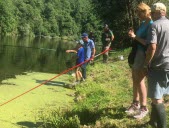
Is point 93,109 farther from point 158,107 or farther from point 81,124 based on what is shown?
point 158,107

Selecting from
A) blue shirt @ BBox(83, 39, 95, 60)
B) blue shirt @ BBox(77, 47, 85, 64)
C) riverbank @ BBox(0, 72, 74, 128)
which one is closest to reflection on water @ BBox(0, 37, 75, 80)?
riverbank @ BBox(0, 72, 74, 128)

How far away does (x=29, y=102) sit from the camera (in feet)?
32.0

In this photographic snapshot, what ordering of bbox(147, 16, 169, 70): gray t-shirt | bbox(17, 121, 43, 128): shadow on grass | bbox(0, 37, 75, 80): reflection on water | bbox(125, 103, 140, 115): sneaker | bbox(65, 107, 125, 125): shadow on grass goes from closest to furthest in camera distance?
bbox(147, 16, 169, 70): gray t-shirt, bbox(125, 103, 140, 115): sneaker, bbox(65, 107, 125, 125): shadow on grass, bbox(17, 121, 43, 128): shadow on grass, bbox(0, 37, 75, 80): reflection on water

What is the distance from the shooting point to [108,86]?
11.5m

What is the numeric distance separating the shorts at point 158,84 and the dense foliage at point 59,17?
2257cm

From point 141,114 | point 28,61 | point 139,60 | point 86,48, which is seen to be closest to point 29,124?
point 141,114

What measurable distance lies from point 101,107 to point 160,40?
307 centimetres

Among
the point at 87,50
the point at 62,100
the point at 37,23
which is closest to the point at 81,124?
the point at 62,100

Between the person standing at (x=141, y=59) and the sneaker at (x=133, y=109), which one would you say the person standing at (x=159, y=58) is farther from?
the sneaker at (x=133, y=109)

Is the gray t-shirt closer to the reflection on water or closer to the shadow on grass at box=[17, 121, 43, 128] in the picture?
the shadow on grass at box=[17, 121, 43, 128]

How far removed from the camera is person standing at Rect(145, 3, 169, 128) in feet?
18.7

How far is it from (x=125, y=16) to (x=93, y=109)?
2392 cm

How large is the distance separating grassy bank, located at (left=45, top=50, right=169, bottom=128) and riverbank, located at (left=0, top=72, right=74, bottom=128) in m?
0.44

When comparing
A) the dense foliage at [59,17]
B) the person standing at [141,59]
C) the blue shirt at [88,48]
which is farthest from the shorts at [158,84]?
the dense foliage at [59,17]
